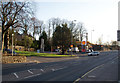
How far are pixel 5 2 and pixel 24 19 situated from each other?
14.4ft

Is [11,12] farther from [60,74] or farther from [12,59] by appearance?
[60,74]

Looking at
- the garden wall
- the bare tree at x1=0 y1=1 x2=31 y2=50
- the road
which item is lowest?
the road

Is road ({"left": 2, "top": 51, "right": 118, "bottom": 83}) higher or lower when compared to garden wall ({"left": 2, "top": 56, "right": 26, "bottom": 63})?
lower

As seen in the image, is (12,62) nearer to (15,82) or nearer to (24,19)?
(24,19)

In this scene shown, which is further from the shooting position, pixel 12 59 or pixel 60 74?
pixel 12 59

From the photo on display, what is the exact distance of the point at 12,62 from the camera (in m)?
25.2

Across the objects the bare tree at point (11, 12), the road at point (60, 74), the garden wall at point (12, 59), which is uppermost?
the bare tree at point (11, 12)

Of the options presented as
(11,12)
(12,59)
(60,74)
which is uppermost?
(11,12)

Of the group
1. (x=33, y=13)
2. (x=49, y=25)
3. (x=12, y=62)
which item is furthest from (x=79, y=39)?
(x=12, y=62)

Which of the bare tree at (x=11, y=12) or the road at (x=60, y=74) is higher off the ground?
the bare tree at (x=11, y=12)

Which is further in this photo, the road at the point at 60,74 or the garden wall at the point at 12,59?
the garden wall at the point at 12,59

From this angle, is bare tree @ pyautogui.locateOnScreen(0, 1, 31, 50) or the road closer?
the road

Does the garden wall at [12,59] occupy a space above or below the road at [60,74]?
above

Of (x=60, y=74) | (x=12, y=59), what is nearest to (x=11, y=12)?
(x=12, y=59)
